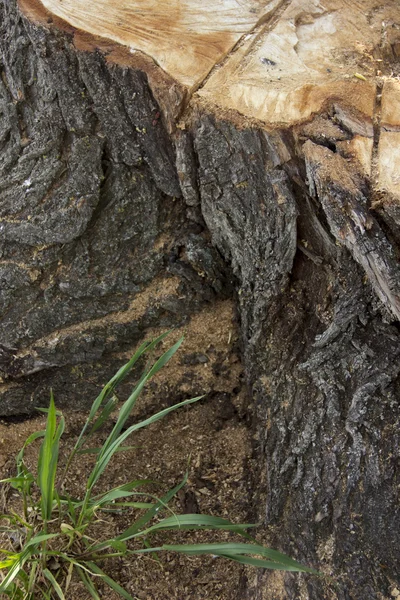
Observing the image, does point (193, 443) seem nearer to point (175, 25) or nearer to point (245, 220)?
point (245, 220)

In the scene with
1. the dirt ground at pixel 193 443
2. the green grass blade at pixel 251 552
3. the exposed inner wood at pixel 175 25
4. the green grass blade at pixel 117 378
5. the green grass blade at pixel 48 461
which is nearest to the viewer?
the green grass blade at pixel 251 552

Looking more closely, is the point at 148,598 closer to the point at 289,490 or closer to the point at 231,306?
the point at 289,490

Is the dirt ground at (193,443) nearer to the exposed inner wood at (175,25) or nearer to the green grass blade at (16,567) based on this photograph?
the green grass blade at (16,567)

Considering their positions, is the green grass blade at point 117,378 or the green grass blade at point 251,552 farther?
the green grass blade at point 117,378

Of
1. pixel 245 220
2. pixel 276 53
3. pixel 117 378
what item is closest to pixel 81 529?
pixel 117 378

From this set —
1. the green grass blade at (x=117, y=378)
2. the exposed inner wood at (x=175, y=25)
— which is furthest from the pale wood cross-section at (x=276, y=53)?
the green grass blade at (x=117, y=378)

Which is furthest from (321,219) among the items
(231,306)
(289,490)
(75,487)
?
(75,487)

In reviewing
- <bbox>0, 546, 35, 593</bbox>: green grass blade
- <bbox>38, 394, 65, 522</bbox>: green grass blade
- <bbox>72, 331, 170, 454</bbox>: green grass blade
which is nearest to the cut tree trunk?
<bbox>72, 331, 170, 454</bbox>: green grass blade

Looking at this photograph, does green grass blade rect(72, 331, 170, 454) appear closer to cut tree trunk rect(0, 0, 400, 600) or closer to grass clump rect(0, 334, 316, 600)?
grass clump rect(0, 334, 316, 600)
